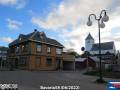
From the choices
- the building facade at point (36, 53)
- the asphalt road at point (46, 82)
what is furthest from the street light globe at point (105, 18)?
the building facade at point (36, 53)

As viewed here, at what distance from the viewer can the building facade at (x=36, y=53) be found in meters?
39.3

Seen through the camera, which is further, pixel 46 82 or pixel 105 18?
pixel 105 18

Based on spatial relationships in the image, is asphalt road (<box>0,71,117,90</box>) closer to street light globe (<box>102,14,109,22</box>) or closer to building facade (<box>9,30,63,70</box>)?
street light globe (<box>102,14,109,22</box>)

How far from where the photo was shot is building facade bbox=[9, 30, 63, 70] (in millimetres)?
39312

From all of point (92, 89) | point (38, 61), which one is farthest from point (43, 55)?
point (92, 89)

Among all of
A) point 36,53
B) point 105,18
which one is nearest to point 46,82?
point 105,18

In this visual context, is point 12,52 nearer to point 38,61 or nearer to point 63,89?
point 38,61

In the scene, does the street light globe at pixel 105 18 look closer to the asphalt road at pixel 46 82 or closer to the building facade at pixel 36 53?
the asphalt road at pixel 46 82

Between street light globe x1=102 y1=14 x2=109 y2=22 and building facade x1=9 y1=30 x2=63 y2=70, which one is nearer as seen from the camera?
street light globe x1=102 y1=14 x2=109 y2=22

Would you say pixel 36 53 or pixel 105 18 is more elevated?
pixel 105 18

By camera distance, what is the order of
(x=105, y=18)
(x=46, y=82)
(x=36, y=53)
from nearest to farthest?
(x=46, y=82) → (x=105, y=18) → (x=36, y=53)

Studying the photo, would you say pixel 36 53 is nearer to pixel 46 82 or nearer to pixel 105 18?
pixel 46 82

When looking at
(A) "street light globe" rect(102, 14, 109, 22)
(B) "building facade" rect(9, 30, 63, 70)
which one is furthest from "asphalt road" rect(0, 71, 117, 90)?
(B) "building facade" rect(9, 30, 63, 70)

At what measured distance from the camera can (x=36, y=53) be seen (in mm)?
40062
